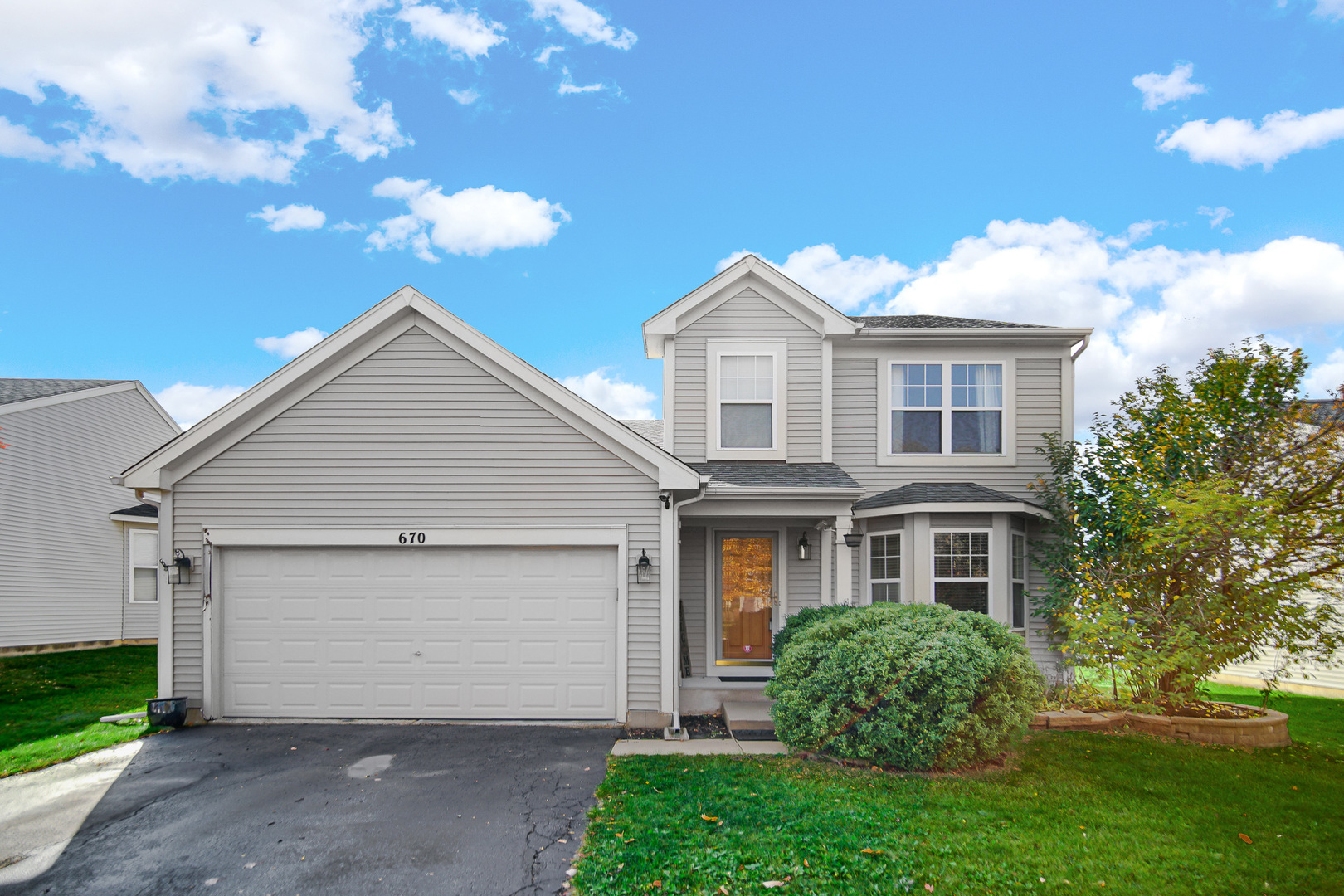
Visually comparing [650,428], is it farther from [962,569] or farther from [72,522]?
[72,522]

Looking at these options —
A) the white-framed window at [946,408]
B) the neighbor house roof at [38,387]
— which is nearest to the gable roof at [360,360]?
the white-framed window at [946,408]

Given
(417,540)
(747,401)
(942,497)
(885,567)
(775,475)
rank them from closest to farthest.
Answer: (417,540) → (942,497) → (775,475) → (885,567) → (747,401)

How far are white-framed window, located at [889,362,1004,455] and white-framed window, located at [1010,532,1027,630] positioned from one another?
1.60 m

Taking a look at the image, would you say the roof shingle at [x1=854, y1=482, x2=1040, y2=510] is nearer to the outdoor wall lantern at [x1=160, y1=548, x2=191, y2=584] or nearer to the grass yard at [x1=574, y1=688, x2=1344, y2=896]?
the grass yard at [x1=574, y1=688, x2=1344, y2=896]

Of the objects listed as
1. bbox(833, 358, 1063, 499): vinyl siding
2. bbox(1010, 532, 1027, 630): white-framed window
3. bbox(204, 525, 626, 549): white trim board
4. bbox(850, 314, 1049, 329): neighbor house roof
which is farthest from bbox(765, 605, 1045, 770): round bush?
bbox(850, 314, 1049, 329): neighbor house roof

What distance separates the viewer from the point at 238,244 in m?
15.8

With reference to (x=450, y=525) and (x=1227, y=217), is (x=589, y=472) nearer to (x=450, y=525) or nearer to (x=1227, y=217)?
(x=450, y=525)

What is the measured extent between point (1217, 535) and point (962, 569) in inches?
131

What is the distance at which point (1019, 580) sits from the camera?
1077 cm

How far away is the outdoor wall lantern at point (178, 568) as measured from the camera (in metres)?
8.49

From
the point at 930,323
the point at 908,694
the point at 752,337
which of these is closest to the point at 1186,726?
the point at 908,694

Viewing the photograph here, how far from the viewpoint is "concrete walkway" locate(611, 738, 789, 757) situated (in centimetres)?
725

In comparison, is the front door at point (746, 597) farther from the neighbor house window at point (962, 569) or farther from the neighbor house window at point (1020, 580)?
the neighbor house window at point (1020, 580)

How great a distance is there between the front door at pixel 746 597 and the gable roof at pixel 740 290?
3.65m
